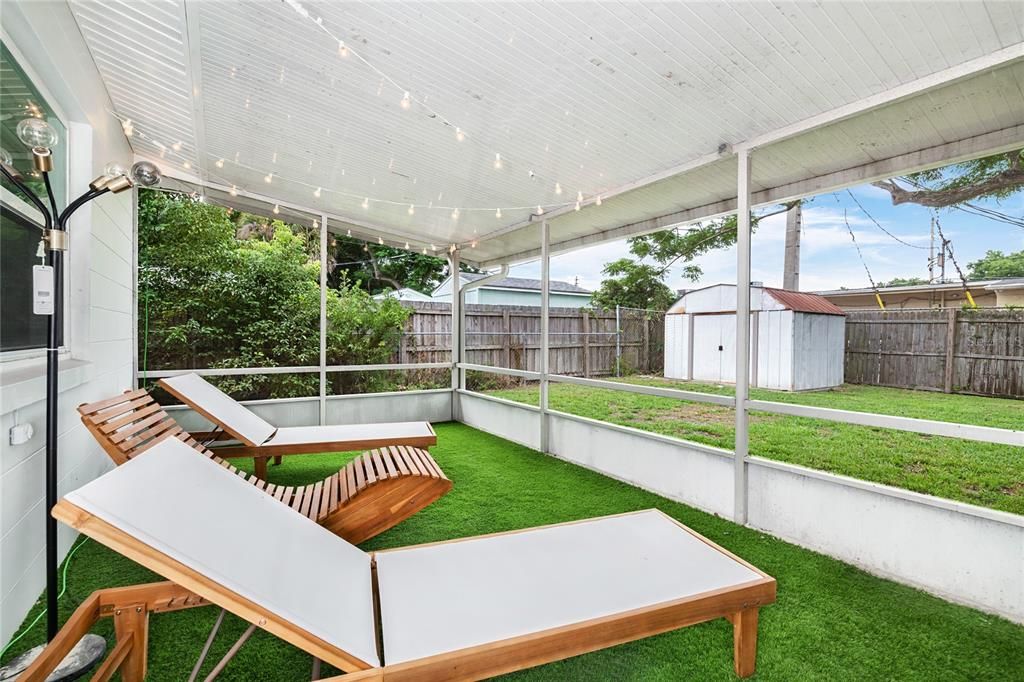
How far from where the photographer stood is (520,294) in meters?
8.32

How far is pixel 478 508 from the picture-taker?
3.85 m

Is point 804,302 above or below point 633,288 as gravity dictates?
below

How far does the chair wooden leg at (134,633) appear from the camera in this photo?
177 cm

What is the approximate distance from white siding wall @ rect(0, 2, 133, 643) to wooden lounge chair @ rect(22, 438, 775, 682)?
697 mm

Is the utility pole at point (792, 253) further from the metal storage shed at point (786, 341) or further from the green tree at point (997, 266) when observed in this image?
the green tree at point (997, 266)

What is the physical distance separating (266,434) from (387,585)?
311cm

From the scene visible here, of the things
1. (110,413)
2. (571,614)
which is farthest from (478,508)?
(110,413)

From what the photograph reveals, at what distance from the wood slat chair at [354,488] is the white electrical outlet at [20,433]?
1.40 ft

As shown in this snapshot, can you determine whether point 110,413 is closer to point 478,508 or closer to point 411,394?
point 478,508

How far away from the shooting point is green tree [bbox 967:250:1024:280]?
2.75 meters

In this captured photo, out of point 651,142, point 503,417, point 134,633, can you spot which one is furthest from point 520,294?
point 134,633

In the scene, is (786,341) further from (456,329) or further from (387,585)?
(456,329)

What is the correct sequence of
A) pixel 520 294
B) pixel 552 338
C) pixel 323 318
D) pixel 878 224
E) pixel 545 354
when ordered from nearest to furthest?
pixel 878 224 → pixel 545 354 → pixel 323 318 → pixel 552 338 → pixel 520 294

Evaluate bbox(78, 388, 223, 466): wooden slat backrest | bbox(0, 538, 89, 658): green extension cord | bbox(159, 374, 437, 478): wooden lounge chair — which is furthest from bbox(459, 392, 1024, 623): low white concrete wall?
bbox(0, 538, 89, 658): green extension cord
